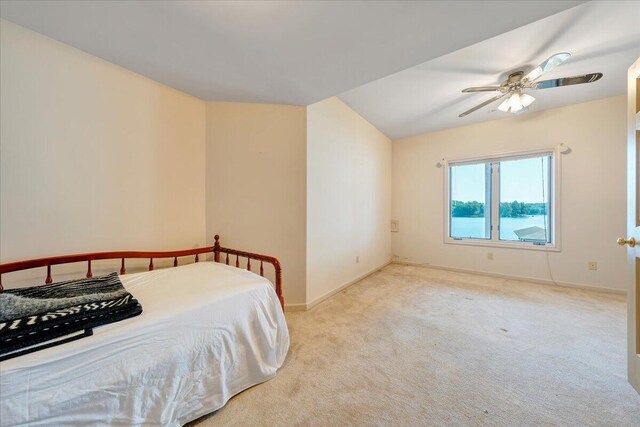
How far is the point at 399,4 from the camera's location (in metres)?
1.25

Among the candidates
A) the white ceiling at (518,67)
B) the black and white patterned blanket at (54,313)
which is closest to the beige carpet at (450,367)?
the black and white patterned blanket at (54,313)

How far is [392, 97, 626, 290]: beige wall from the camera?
2.92m

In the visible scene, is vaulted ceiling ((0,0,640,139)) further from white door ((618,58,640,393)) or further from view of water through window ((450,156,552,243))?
view of water through window ((450,156,552,243))

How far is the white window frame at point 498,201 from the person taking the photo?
128 inches

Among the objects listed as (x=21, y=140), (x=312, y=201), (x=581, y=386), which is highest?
(x=21, y=140)

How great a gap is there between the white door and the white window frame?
2.31m

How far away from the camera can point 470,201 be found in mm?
4000

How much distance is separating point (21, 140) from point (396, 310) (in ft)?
10.7

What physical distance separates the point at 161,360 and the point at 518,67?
3.52m

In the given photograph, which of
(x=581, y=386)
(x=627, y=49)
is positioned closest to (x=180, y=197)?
(x=581, y=386)

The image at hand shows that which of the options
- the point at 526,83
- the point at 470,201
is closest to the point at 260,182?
the point at 526,83

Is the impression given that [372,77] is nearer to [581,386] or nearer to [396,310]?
[396,310]

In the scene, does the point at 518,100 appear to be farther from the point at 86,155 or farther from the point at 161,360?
the point at 86,155

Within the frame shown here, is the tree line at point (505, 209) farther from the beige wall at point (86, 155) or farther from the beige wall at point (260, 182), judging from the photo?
the beige wall at point (86, 155)
